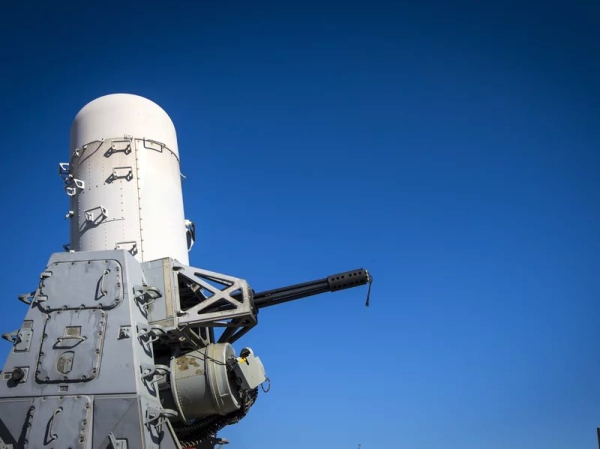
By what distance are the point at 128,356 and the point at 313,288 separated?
4993 mm

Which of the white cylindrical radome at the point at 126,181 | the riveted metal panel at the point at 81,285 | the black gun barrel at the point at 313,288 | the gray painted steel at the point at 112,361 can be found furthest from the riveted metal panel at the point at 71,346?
the black gun barrel at the point at 313,288

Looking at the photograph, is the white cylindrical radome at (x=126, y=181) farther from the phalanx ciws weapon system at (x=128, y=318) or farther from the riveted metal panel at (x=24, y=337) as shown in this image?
the riveted metal panel at (x=24, y=337)

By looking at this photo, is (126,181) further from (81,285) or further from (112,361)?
(112,361)

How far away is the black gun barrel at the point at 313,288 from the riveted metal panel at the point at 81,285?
3.51 metres

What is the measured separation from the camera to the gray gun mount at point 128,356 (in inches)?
429

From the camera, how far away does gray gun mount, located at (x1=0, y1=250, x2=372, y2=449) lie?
35.7ft

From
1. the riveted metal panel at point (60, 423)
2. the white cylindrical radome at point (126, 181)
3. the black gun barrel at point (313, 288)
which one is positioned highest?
the white cylindrical radome at point (126, 181)

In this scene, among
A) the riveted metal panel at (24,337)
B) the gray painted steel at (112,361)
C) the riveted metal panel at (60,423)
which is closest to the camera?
the riveted metal panel at (60,423)

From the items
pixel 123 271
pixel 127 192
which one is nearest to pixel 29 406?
pixel 123 271

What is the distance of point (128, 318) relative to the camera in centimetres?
1174

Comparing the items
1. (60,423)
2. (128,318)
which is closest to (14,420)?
(60,423)

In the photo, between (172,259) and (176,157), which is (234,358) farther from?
(176,157)

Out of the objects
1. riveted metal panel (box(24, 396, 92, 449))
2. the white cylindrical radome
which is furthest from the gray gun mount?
the white cylindrical radome

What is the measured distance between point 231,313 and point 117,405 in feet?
11.7
